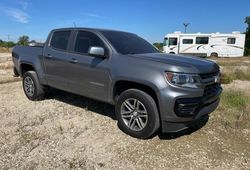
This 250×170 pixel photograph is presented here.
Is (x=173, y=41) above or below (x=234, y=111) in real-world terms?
above

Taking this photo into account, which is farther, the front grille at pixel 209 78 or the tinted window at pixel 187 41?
the tinted window at pixel 187 41

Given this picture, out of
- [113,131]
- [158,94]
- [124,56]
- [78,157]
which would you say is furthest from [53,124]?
[158,94]

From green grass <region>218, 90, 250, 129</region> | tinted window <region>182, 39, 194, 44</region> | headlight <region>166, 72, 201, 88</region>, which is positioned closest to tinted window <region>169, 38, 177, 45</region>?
tinted window <region>182, 39, 194, 44</region>

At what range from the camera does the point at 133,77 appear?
476 cm

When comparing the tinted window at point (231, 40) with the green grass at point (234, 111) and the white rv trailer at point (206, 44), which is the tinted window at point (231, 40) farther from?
the green grass at point (234, 111)

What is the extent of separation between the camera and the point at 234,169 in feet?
13.2

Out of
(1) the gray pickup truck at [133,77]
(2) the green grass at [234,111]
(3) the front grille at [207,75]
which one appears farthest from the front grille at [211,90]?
(2) the green grass at [234,111]

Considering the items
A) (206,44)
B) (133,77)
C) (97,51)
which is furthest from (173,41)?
(133,77)

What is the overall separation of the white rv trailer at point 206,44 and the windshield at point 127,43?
90.8ft

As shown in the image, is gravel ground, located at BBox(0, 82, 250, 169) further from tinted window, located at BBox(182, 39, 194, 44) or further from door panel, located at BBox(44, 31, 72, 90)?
tinted window, located at BBox(182, 39, 194, 44)

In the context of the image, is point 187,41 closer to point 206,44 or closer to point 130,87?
point 206,44

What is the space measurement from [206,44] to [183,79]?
1223 inches

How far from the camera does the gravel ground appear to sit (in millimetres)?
4102

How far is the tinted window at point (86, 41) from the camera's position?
18.4 feet
